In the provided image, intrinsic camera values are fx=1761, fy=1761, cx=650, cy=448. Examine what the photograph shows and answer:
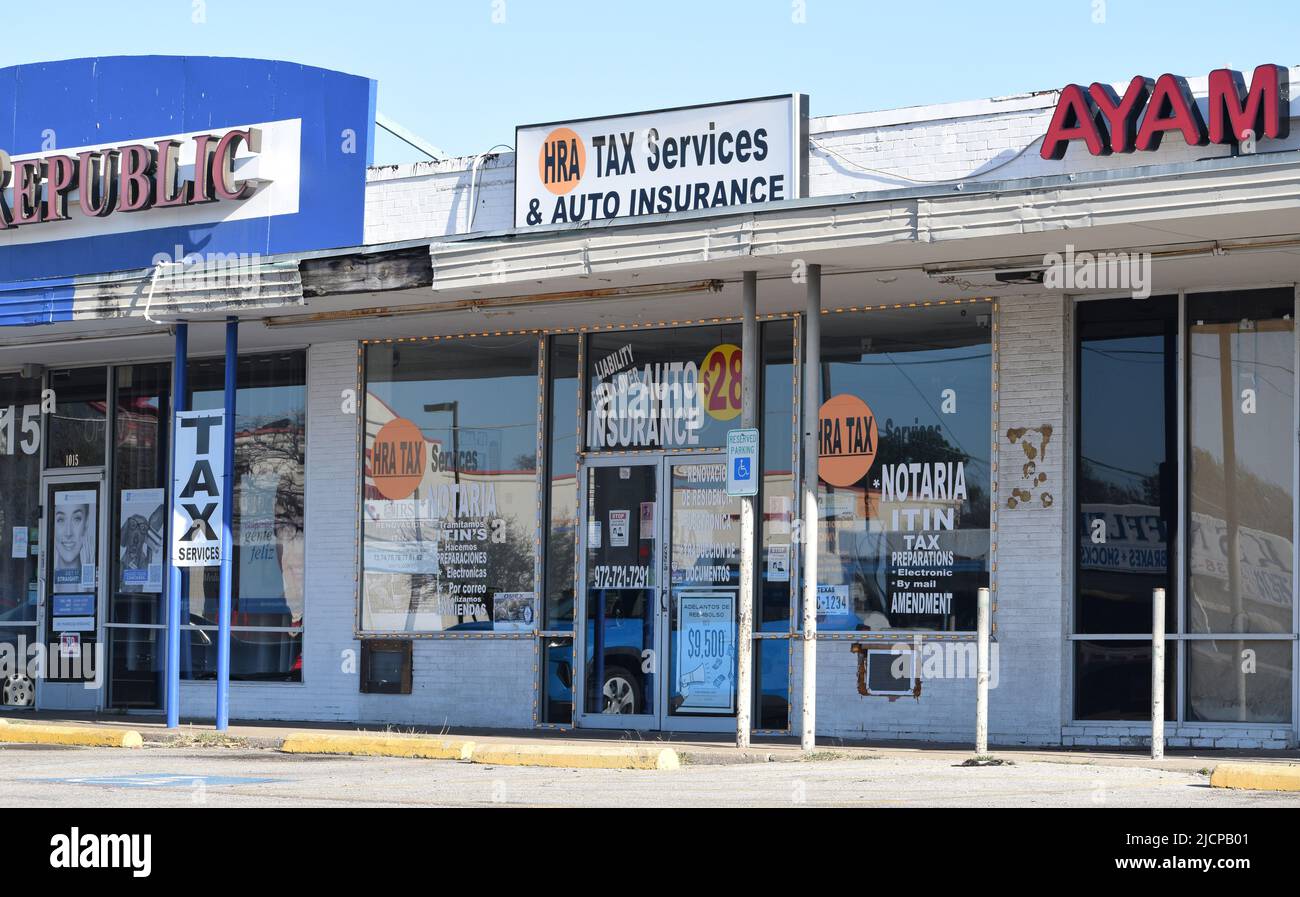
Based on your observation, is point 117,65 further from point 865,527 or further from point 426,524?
point 865,527

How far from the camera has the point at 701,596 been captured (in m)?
17.5

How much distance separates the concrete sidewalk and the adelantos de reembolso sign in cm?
502

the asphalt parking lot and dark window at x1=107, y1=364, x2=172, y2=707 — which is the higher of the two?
dark window at x1=107, y1=364, x2=172, y2=707

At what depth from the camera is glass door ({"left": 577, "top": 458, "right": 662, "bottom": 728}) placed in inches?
697

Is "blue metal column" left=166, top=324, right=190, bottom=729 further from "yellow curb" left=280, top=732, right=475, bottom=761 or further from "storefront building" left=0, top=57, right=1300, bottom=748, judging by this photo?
"yellow curb" left=280, top=732, right=475, bottom=761

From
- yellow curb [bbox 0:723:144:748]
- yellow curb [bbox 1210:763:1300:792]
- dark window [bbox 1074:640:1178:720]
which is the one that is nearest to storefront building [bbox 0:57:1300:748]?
dark window [bbox 1074:640:1178:720]

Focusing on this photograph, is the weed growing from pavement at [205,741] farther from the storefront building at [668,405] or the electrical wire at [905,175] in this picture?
the electrical wire at [905,175]

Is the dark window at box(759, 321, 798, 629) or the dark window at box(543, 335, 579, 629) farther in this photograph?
the dark window at box(543, 335, 579, 629)

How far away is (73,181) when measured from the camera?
811 inches

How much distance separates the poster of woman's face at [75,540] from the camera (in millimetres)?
21422

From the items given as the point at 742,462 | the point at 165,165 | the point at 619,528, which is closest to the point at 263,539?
the point at 165,165

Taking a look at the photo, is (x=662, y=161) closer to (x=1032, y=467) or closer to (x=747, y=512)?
(x=747, y=512)

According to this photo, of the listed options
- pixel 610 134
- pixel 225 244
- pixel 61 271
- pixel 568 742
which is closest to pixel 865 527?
pixel 568 742

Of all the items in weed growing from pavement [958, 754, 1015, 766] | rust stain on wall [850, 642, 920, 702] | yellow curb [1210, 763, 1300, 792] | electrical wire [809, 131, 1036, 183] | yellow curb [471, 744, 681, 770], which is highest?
electrical wire [809, 131, 1036, 183]
